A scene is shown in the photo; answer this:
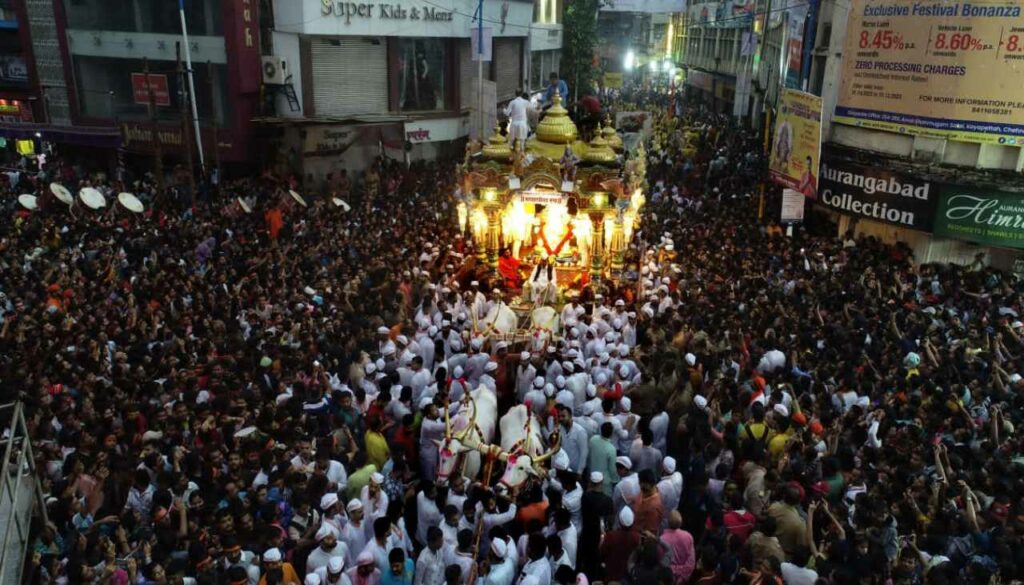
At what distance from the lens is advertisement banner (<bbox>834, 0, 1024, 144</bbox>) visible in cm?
1356

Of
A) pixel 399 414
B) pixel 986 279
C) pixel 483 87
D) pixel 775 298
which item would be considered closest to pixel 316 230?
pixel 399 414

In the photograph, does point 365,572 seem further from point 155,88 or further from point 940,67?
point 155,88

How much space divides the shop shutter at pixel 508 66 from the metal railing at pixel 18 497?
86.2 feet

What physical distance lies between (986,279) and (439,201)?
12.7 meters

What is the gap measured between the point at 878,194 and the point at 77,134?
23.0 metres

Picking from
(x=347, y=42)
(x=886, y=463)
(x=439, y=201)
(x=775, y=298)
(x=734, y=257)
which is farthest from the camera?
(x=347, y=42)

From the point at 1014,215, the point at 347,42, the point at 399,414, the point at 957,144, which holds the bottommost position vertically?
the point at 399,414

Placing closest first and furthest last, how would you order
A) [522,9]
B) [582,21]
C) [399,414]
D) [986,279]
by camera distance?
[399,414] → [986,279] → [522,9] → [582,21]

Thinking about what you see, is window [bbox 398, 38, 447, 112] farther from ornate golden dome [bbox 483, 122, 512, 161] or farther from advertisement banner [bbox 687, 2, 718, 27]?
advertisement banner [bbox 687, 2, 718, 27]

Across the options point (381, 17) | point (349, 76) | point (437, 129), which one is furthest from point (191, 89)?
point (437, 129)

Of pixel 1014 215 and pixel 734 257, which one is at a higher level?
pixel 1014 215

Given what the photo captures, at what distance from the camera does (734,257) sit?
14.3 meters

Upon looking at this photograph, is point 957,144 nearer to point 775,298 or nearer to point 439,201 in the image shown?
point 775,298

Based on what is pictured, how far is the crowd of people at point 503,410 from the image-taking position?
6.36 meters
